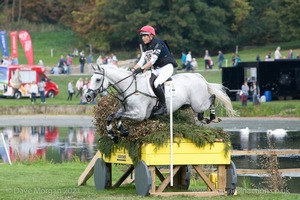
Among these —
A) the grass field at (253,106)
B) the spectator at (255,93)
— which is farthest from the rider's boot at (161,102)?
the spectator at (255,93)

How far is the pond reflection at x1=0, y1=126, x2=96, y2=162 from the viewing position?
32.1 meters

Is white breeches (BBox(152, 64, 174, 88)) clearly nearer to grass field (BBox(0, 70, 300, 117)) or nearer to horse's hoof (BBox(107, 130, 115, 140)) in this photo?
horse's hoof (BBox(107, 130, 115, 140))

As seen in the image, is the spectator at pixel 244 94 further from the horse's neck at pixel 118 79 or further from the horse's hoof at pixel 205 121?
the horse's neck at pixel 118 79

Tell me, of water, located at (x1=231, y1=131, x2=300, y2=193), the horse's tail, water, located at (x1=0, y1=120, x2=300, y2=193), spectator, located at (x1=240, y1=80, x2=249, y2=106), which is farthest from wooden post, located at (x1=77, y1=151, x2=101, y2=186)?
spectator, located at (x1=240, y1=80, x2=249, y2=106)

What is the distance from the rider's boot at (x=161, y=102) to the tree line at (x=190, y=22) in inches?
2634

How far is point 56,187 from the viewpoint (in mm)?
19203

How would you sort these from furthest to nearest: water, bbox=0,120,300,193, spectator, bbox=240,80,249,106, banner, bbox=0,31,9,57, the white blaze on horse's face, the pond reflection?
banner, bbox=0,31,9,57, spectator, bbox=240,80,249,106, the pond reflection, water, bbox=0,120,300,193, the white blaze on horse's face

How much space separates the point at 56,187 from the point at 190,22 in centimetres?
6872

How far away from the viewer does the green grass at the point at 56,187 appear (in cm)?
1714

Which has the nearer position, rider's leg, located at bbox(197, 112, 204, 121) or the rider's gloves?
the rider's gloves

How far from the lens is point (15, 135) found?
44.3 m

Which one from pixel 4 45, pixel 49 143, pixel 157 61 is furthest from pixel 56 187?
pixel 4 45

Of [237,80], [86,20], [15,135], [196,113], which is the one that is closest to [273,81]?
[237,80]

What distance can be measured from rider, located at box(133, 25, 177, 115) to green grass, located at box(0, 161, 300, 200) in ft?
6.60
